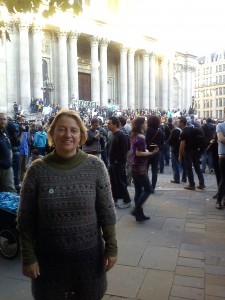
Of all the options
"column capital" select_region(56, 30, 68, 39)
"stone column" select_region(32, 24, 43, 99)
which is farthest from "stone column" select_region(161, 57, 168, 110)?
"stone column" select_region(32, 24, 43, 99)

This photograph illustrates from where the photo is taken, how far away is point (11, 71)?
27.9 meters

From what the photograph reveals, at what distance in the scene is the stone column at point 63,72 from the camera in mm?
30914

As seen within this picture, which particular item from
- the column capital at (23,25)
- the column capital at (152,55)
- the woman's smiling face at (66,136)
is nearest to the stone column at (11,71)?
the column capital at (23,25)

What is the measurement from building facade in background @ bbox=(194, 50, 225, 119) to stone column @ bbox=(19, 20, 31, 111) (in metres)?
76.5

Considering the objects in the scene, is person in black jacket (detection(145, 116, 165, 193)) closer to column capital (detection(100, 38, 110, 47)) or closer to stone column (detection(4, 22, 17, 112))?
stone column (detection(4, 22, 17, 112))

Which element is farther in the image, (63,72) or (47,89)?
(47,89)

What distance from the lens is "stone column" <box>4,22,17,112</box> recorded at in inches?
1080

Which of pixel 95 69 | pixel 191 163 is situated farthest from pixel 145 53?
pixel 191 163

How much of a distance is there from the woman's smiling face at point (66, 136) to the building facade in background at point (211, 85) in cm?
9913

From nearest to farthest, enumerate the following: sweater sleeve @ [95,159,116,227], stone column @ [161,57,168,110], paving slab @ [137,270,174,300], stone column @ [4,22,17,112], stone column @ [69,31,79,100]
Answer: sweater sleeve @ [95,159,116,227], paving slab @ [137,270,174,300], stone column @ [4,22,17,112], stone column @ [69,31,79,100], stone column @ [161,57,168,110]

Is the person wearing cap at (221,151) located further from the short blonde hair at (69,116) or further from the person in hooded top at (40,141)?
the person in hooded top at (40,141)

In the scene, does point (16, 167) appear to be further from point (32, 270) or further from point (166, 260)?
point (32, 270)

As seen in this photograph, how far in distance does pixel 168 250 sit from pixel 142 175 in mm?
1632

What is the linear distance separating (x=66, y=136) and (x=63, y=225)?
60 centimetres
